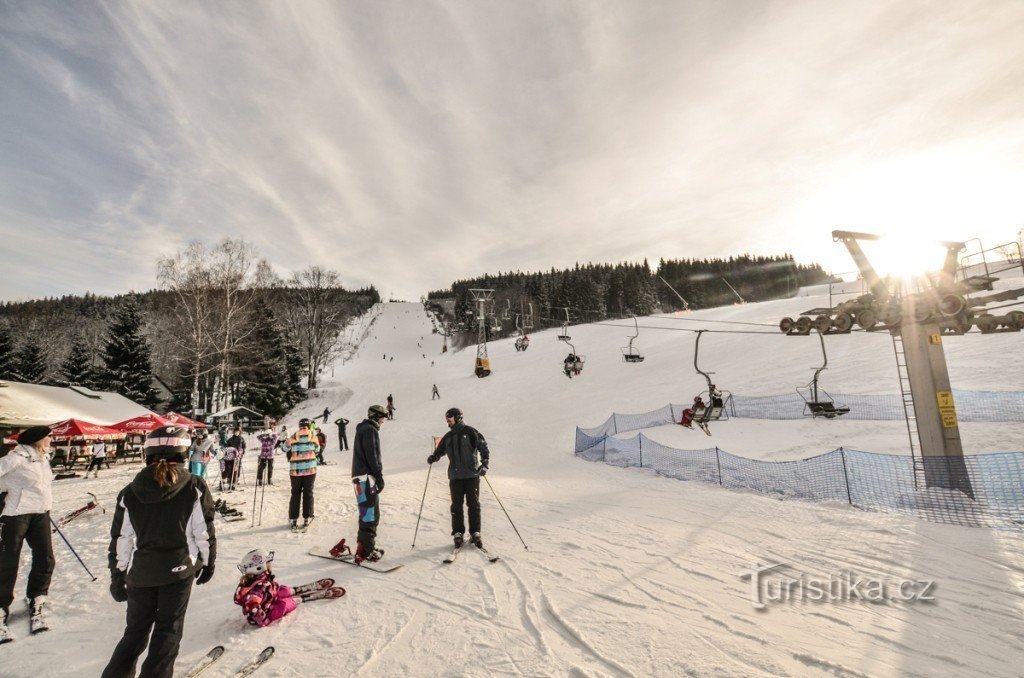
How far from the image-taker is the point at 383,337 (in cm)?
9250

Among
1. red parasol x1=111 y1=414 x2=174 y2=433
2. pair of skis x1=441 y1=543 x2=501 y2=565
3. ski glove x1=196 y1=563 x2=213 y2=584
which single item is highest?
red parasol x1=111 y1=414 x2=174 y2=433

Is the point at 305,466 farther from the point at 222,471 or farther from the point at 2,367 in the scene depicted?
the point at 2,367

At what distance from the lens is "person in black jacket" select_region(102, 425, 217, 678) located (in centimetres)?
310

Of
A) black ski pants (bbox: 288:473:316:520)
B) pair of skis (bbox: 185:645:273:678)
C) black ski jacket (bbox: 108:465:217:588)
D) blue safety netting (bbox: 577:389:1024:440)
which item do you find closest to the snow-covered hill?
pair of skis (bbox: 185:645:273:678)

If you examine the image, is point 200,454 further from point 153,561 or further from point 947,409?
point 947,409

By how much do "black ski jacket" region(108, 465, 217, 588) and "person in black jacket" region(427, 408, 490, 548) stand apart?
3.56 meters

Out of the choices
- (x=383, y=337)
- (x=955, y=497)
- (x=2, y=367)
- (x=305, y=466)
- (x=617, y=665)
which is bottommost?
(x=955, y=497)

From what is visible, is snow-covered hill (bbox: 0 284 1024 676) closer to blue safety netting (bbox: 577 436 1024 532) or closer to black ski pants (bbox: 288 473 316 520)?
black ski pants (bbox: 288 473 316 520)

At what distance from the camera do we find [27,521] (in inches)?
183

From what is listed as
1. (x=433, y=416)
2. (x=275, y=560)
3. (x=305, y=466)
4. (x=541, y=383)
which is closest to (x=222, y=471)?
(x=305, y=466)

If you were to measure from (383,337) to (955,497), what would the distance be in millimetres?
91666

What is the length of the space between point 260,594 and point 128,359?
122ft

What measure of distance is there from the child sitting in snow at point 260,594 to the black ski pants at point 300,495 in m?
3.44

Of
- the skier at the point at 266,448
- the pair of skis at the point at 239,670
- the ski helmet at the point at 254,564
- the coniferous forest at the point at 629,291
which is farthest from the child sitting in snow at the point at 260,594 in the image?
the coniferous forest at the point at 629,291
